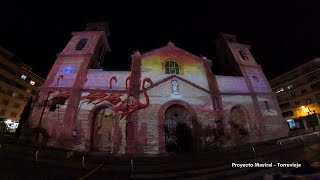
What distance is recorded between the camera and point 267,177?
620cm

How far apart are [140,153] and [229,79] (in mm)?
13627

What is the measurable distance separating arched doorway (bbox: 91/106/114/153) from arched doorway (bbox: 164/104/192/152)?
18.0ft

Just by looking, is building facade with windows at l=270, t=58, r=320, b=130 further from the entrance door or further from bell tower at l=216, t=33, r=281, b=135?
the entrance door

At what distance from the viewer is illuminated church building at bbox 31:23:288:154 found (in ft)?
52.0

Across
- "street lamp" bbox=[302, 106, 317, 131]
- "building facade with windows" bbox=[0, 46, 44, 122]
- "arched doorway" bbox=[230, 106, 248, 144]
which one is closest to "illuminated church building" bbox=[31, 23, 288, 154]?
"arched doorway" bbox=[230, 106, 248, 144]

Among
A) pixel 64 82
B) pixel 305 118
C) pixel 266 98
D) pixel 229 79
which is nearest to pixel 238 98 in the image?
pixel 229 79

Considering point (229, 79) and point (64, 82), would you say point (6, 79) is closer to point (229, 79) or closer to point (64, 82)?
point (64, 82)

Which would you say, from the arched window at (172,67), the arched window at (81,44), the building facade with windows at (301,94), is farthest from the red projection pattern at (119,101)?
the building facade with windows at (301,94)

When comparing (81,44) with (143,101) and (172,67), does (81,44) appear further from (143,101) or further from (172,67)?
(172,67)

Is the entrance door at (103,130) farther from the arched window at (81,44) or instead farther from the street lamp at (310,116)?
the street lamp at (310,116)

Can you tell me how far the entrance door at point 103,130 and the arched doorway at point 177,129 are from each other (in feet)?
18.0

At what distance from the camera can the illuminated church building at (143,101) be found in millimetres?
15859

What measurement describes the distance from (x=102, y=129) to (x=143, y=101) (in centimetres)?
478

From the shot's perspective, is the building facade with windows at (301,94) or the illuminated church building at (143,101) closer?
the illuminated church building at (143,101)
